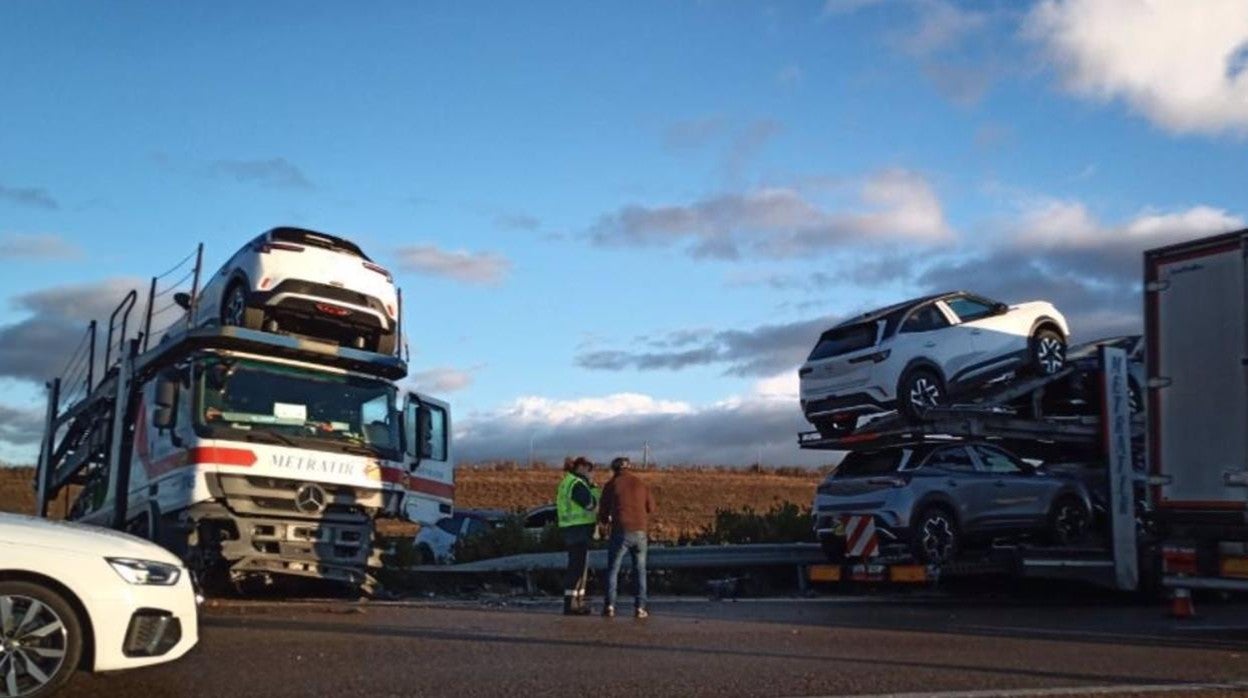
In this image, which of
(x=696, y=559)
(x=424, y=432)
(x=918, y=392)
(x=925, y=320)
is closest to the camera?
(x=424, y=432)

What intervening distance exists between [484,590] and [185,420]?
579 centimetres

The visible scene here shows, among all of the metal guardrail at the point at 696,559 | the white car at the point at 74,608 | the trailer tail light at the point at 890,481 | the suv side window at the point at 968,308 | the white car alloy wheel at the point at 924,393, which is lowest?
the metal guardrail at the point at 696,559

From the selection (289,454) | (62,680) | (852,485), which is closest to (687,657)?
(62,680)

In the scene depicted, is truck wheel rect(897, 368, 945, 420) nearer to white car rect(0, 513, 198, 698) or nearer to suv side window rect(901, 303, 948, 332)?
suv side window rect(901, 303, 948, 332)

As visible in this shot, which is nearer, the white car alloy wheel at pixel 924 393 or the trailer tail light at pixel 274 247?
the trailer tail light at pixel 274 247

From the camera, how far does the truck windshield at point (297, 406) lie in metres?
12.9

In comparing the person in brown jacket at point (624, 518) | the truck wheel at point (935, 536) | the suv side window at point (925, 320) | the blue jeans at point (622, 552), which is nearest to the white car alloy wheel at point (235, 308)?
the person in brown jacket at point (624, 518)

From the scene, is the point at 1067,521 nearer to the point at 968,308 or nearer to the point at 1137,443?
the point at 1137,443

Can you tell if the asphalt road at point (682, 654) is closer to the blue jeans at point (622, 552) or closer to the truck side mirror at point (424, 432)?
the blue jeans at point (622, 552)

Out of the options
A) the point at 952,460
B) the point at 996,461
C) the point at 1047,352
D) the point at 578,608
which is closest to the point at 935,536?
the point at 952,460

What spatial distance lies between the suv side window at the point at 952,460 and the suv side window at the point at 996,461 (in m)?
0.21

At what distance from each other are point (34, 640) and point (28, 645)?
3 cm

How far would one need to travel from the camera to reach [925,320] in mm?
16578

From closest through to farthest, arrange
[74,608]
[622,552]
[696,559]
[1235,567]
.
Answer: [74,608] < [1235,567] < [622,552] < [696,559]
